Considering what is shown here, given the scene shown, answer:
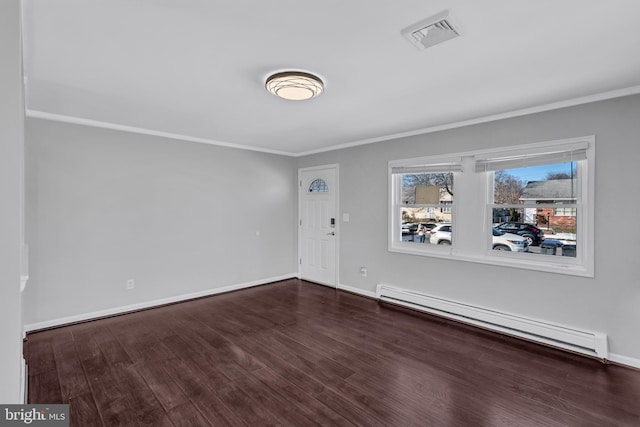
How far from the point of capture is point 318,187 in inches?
221

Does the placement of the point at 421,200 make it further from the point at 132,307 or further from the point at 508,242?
the point at 132,307

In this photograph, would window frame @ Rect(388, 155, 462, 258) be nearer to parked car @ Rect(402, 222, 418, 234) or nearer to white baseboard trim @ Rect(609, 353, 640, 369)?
parked car @ Rect(402, 222, 418, 234)

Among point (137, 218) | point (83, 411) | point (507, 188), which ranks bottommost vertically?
point (83, 411)

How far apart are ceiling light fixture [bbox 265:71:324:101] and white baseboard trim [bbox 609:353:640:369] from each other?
11.8 ft

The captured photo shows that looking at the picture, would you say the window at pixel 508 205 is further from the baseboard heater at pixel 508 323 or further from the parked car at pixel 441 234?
the baseboard heater at pixel 508 323

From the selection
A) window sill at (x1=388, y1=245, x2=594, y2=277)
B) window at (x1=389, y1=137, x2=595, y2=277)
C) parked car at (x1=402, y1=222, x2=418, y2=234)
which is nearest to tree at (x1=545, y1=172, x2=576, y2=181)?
window at (x1=389, y1=137, x2=595, y2=277)

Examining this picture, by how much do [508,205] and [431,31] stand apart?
2.42m

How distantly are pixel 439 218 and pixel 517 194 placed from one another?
96cm

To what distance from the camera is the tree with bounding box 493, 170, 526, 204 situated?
3.45 metres

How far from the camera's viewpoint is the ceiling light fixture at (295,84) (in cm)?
237

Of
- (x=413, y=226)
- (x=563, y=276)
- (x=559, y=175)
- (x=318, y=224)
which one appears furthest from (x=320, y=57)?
(x=318, y=224)

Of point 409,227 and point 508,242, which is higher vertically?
point 409,227

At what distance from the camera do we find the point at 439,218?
4.12 m

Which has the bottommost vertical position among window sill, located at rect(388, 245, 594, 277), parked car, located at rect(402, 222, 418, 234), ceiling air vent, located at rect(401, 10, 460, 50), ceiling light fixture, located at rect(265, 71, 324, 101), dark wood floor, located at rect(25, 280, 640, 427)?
dark wood floor, located at rect(25, 280, 640, 427)
